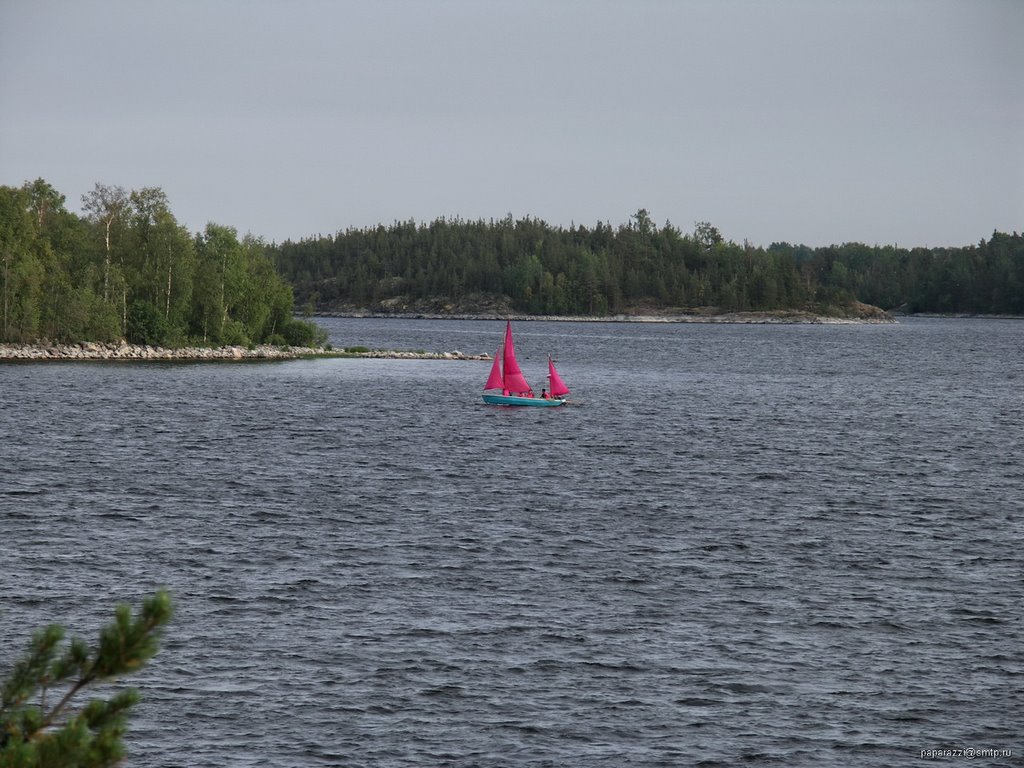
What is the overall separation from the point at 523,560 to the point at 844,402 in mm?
64196

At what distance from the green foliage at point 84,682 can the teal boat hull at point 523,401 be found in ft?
231

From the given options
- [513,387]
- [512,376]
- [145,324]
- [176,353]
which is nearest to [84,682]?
[512,376]

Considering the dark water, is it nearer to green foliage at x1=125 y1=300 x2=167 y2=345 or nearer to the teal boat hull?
the teal boat hull

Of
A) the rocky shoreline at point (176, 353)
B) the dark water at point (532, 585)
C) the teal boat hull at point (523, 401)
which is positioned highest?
the rocky shoreline at point (176, 353)

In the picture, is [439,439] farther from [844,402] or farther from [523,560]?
[844,402]

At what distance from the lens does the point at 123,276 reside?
119m

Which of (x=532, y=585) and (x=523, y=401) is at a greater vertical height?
(x=523, y=401)

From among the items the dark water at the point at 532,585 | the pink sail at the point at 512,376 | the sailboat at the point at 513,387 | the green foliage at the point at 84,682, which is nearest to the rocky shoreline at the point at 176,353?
the dark water at the point at 532,585

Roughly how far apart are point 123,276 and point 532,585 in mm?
98038

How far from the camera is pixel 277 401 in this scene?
3275 inches

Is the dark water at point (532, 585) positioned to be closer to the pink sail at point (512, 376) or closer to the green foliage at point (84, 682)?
the green foliage at point (84, 682)

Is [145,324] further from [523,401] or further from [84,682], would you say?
[84,682]

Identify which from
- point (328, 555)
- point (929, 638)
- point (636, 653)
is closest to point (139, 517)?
point (328, 555)

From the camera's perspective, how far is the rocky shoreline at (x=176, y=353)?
112 meters
